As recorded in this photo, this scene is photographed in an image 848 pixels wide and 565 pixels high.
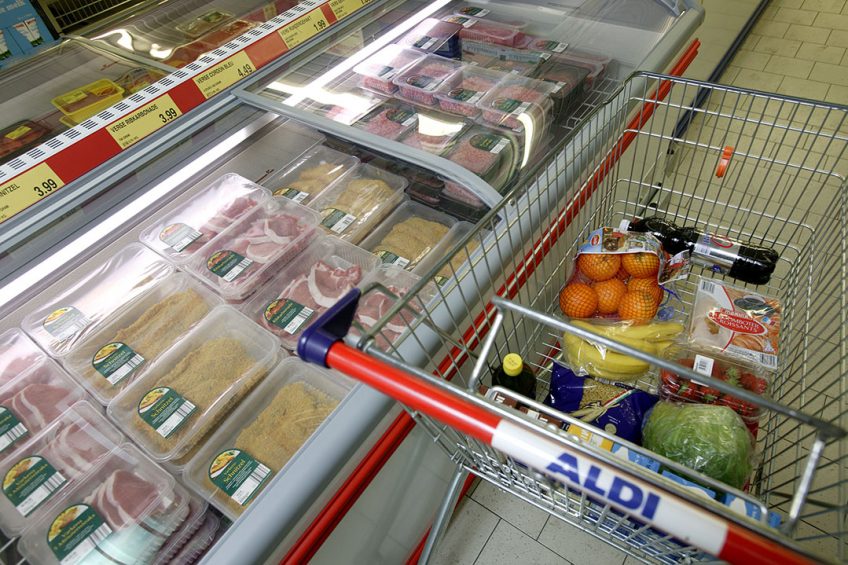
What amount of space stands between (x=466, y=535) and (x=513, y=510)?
0.70ft

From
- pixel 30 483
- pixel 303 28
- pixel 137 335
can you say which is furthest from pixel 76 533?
pixel 303 28

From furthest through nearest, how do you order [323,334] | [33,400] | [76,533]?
[33,400] < [76,533] < [323,334]

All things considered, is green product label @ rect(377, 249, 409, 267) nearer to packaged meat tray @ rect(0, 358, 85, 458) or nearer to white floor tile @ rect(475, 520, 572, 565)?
packaged meat tray @ rect(0, 358, 85, 458)

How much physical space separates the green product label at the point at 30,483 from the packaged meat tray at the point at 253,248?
2.06 feet

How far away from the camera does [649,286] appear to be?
5.00 ft

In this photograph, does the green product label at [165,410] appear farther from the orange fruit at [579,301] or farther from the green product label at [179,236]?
the orange fruit at [579,301]

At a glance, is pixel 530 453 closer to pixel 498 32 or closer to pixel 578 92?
pixel 578 92

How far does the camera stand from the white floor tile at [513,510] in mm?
1994

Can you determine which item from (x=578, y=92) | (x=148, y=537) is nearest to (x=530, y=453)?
(x=148, y=537)

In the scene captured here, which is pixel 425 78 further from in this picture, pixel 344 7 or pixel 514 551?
pixel 514 551

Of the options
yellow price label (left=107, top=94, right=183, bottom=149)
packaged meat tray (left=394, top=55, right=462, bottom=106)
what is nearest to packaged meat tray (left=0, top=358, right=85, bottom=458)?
yellow price label (left=107, top=94, right=183, bottom=149)

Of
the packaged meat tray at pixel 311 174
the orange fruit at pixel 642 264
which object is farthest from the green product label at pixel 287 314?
the orange fruit at pixel 642 264

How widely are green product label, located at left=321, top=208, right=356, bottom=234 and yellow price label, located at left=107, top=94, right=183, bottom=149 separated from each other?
0.59 m

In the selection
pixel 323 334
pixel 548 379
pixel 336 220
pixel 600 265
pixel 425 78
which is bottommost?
pixel 548 379
